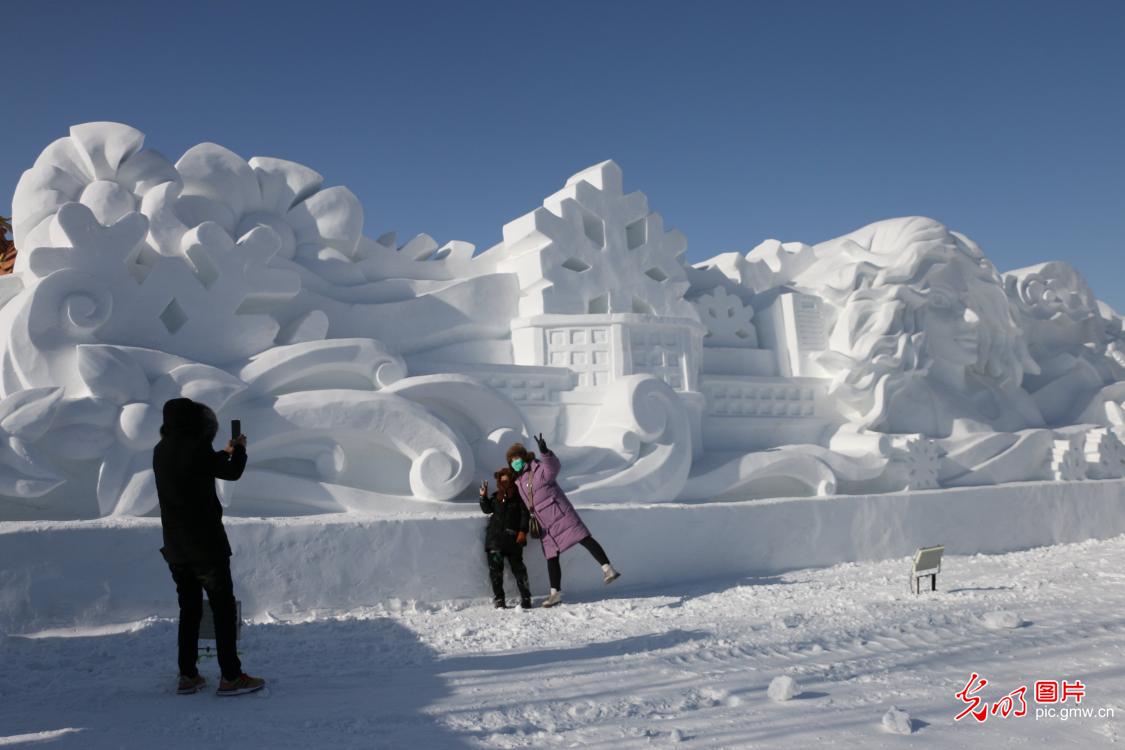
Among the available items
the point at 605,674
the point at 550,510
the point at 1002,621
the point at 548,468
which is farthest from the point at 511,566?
the point at 1002,621

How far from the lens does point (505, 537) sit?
223 inches

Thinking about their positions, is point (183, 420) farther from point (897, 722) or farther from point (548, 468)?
point (897, 722)

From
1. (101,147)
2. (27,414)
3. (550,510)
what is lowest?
(550,510)

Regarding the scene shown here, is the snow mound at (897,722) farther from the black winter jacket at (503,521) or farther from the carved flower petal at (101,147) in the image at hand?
the carved flower petal at (101,147)

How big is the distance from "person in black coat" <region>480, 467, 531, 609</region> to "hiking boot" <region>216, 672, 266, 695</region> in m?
2.26

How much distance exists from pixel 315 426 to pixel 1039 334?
8811 mm

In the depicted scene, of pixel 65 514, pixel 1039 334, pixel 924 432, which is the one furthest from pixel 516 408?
pixel 1039 334

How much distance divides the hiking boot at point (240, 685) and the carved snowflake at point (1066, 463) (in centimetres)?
847

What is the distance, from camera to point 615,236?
8.14m

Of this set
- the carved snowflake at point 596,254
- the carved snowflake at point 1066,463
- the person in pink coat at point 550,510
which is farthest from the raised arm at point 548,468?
the carved snowflake at point 1066,463

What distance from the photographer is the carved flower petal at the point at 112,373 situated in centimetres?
523

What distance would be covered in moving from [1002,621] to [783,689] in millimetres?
1945

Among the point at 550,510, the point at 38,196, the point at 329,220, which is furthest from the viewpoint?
the point at 329,220

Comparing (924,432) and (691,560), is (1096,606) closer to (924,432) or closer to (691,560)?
(691,560)
